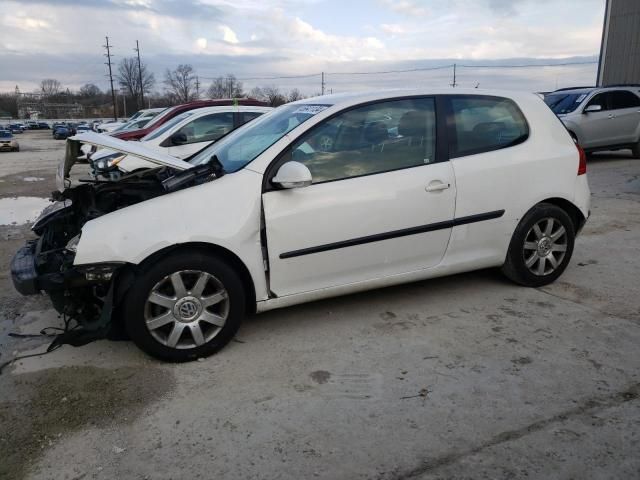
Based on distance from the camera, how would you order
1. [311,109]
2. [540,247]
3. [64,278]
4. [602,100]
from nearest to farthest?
1. [64,278]
2. [311,109]
3. [540,247]
4. [602,100]

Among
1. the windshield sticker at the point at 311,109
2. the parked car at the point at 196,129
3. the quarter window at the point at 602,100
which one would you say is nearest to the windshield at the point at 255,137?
the windshield sticker at the point at 311,109

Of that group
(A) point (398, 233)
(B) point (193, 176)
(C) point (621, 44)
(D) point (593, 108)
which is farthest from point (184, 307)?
(C) point (621, 44)

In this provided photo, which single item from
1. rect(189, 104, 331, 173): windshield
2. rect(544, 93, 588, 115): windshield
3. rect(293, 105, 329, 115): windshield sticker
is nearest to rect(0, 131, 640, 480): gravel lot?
rect(189, 104, 331, 173): windshield

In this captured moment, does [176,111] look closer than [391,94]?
No

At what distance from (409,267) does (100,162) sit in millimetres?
5383

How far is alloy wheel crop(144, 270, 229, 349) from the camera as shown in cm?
327

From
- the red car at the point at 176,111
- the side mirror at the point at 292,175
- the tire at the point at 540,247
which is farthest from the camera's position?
the red car at the point at 176,111

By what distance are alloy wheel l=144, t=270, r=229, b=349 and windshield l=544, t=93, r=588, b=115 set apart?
11092 mm

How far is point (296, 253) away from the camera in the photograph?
11.5 feet

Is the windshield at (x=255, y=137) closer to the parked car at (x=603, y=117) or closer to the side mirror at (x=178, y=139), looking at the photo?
the side mirror at (x=178, y=139)

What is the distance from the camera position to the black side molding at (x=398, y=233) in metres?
3.54

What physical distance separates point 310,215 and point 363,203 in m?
0.40

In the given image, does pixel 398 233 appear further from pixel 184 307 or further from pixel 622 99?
pixel 622 99

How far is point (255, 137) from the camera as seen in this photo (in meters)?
4.06
